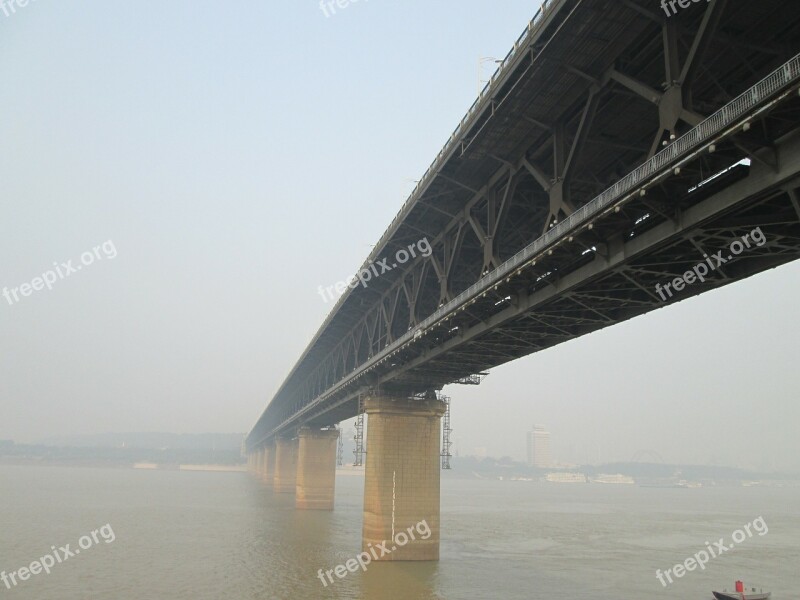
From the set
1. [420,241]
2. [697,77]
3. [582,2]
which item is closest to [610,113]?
[697,77]

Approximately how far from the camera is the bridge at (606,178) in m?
13.1

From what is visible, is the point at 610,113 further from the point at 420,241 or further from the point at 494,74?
the point at 420,241

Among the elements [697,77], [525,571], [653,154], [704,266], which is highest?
[697,77]

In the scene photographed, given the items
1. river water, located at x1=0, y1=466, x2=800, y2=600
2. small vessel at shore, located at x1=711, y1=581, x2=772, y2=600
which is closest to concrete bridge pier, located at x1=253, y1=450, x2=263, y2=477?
river water, located at x1=0, y1=466, x2=800, y2=600

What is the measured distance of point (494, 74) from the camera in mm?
19734

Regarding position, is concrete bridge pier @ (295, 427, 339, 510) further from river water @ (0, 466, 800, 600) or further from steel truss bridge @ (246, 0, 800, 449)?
steel truss bridge @ (246, 0, 800, 449)

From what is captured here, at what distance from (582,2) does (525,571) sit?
32.2m
